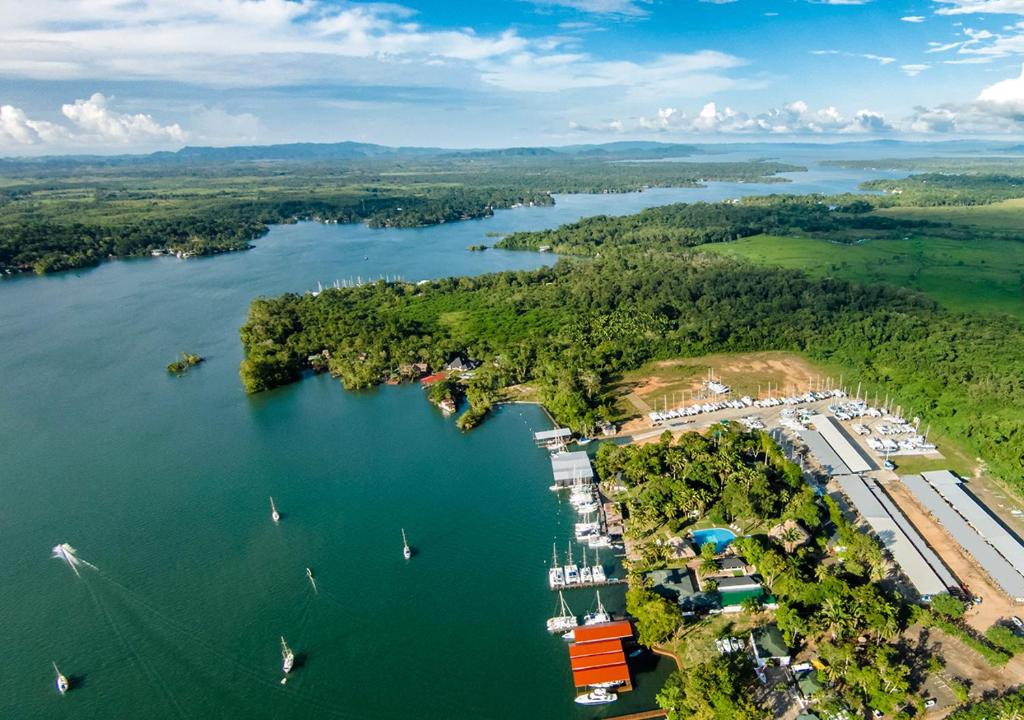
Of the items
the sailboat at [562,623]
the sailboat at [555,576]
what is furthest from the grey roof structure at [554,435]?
the sailboat at [562,623]

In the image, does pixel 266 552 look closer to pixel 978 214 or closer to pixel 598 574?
pixel 598 574

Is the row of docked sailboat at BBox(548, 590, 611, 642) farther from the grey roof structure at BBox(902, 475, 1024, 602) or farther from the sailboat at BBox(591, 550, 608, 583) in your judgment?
the grey roof structure at BBox(902, 475, 1024, 602)

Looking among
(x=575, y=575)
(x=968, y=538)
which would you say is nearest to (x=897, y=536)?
(x=968, y=538)

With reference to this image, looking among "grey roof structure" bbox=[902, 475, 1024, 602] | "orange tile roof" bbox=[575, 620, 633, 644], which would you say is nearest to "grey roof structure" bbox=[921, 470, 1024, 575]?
"grey roof structure" bbox=[902, 475, 1024, 602]

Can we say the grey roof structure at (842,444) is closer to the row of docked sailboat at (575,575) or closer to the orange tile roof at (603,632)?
the row of docked sailboat at (575,575)

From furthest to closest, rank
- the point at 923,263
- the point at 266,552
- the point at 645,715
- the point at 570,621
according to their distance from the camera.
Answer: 1. the point at 923,263
2. the point at 266,552
3. the point at 570,621
4. the point at 645,715
